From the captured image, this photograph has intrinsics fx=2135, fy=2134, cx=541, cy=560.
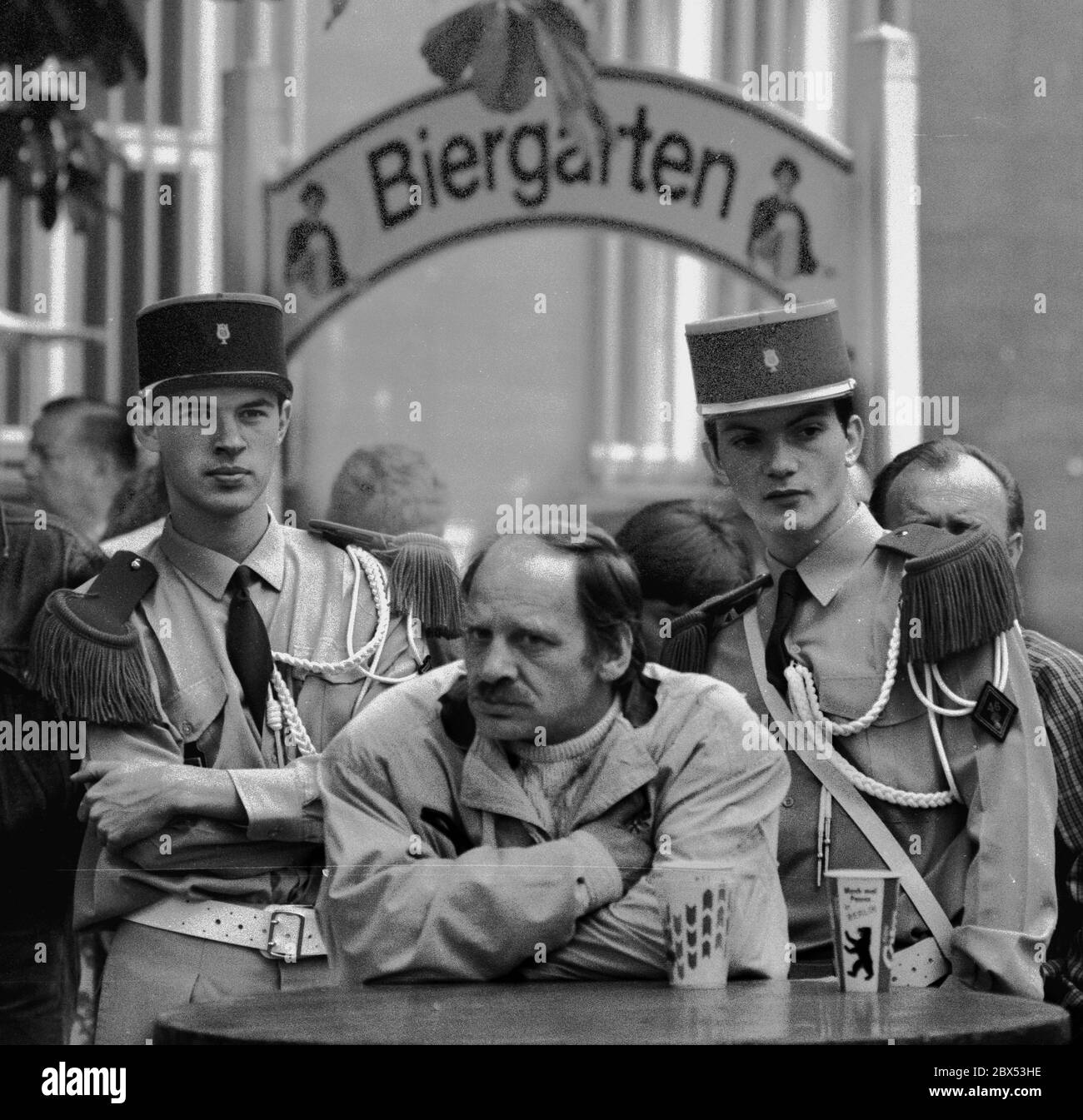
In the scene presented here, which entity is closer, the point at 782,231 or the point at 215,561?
the point at 215,561

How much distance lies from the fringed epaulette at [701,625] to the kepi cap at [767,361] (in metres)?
0.34

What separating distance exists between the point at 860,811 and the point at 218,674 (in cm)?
119

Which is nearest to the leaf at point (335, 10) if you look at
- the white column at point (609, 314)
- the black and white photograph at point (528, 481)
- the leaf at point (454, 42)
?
the black and white photograph at point (528, 481)

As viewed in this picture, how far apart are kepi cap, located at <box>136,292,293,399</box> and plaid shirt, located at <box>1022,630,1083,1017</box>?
60.7 inches

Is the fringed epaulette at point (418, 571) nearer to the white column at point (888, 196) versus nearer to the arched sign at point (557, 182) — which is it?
the arched sign at point (557, 182)

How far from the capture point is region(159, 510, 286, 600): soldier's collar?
3.97m

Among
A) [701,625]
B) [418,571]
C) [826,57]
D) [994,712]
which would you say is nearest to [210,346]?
[418,571]

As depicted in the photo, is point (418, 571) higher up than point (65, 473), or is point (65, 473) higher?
point (65, 473)

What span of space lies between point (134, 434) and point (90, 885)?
0.85m

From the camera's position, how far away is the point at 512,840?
136 inches

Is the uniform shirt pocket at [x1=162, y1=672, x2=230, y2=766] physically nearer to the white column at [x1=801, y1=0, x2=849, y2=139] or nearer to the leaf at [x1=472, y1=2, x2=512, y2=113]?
the leaf at [x1=472, y1=2, x2=512, y2=113]

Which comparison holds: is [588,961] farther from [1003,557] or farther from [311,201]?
[311,201]

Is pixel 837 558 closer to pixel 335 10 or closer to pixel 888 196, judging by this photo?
pixel 888 196
